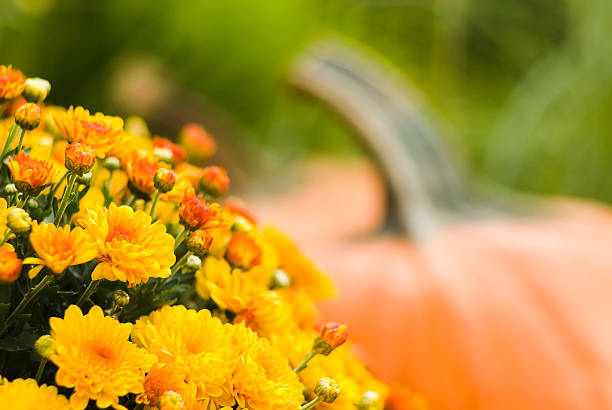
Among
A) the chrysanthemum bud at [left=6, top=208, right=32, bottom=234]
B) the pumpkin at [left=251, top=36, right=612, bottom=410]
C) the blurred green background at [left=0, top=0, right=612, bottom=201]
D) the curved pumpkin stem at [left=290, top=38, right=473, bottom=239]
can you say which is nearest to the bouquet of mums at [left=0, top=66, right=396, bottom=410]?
the chrysanthemum bud at [left=6, top=208, right=32, bottom=234]

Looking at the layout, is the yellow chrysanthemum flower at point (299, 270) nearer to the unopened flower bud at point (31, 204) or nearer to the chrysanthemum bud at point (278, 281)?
→ the chrysanthemum bud at point (278, 281)

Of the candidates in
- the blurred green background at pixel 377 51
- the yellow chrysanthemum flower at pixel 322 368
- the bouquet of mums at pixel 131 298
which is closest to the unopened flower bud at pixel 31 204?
the bouquet of mums at pixel 131 298

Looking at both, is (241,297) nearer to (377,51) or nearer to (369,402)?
(369,402)

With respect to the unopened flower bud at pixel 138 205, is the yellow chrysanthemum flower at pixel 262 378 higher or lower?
lower

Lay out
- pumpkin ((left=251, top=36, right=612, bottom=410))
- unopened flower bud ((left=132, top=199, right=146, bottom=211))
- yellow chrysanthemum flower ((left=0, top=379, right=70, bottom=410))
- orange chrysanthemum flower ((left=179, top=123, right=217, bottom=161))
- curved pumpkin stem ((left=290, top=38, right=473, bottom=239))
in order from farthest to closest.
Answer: curved pumpkin stem ((left=290, top=38, right=473, bottom=239)) → pumpkin ((left=251, top=36, right=612, bottom=410)) → orange chrysanthemum flower ((left=179, top=123, right=217, bottom=161)) → unopened flower bud ((left=132, top=199, right=146, bottom=211)) → yellow chrysanthemum flower ((left=0, top=379, right=70, bottom=410))

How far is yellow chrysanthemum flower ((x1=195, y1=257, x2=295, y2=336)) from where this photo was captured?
1.05 feet

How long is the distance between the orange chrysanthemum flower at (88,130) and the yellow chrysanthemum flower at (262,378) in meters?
0.09

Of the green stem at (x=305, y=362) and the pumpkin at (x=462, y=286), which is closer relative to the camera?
the green stem at (x=305, y=362)

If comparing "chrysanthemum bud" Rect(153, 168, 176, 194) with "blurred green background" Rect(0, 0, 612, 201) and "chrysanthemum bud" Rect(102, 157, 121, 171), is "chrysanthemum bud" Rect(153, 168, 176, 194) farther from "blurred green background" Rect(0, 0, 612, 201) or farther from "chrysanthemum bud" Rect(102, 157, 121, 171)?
"blurred green background" Rect(0, 0, 612, 201)

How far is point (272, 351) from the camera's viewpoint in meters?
0.30

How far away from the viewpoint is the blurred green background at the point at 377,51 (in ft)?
4.53

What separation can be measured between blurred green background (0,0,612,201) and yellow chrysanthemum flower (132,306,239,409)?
848mm

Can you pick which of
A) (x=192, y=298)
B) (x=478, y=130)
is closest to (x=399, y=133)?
(x=192, y=298)

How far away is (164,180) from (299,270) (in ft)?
0.49
